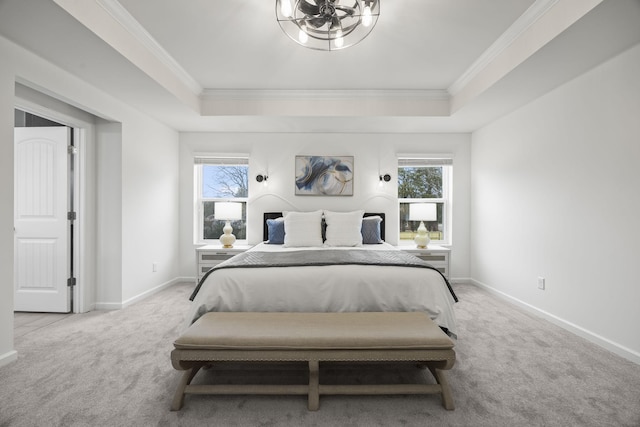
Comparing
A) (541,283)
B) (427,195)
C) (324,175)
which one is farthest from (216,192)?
(541,283)

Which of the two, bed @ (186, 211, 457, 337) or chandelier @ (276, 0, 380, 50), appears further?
bed @ (186, 211, 457, 337)

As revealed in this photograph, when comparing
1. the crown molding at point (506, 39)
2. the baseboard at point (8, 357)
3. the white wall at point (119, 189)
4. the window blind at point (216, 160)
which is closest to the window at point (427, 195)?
the crown molding at point (506, 39)

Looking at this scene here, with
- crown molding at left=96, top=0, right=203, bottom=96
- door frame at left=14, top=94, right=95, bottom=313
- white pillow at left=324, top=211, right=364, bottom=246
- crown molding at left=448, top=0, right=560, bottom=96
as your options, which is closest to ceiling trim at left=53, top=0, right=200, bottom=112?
crown molding at left=96, top=0, right=203, bottom=96

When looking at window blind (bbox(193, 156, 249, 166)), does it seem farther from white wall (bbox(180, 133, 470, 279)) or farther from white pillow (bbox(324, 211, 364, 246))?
white pillow (bbox(324, 211, 364, 246))

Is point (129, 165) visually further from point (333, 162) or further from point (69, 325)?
point (333, 162)

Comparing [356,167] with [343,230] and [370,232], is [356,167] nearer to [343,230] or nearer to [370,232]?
[370,232]

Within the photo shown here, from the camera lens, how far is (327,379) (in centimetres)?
200

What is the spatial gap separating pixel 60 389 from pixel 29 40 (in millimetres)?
2369

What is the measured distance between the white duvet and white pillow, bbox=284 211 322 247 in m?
1.54

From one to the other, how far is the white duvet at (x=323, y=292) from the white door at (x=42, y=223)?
82.6 inches

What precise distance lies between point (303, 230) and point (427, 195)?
2161 millimetres

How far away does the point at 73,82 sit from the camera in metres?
2.77

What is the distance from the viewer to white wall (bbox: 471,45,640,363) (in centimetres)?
233

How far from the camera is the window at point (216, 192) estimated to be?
15.8 feet
